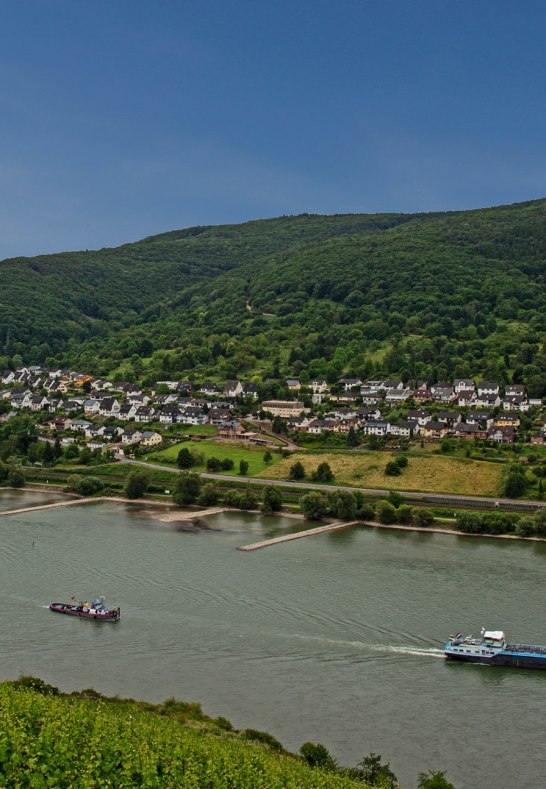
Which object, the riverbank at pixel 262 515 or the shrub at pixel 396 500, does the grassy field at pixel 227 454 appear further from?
the shrub at pixel 396 500

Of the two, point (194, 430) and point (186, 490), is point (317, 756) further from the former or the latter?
point (194, 430)

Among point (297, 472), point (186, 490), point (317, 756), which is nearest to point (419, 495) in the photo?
point (297, 472)

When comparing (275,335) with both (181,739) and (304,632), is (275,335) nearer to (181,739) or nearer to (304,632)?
(304,632)

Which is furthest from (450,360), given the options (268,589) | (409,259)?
(268,589)

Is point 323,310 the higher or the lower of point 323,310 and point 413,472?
the higher

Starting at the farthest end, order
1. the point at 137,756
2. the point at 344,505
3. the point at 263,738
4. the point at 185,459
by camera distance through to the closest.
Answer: the point at 185,459
the point at 344,505
the point at 263,738
the point at 137,756

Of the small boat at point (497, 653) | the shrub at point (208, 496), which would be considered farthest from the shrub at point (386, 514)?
the small boat at point (497, 653)
